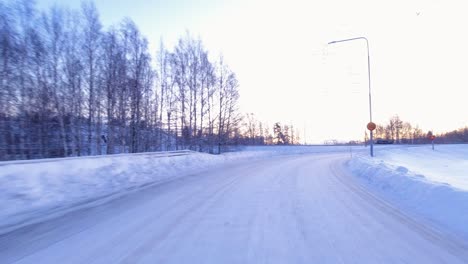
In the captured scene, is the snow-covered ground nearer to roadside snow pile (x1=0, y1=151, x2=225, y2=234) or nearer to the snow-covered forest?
roadside snow pile (x1=0, y1=151, x2=225, y2=234)

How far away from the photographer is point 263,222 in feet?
18.4

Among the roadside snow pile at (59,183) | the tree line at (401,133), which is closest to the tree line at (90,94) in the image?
the roadside snow pile at (59,183)

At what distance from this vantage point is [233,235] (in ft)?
15.7

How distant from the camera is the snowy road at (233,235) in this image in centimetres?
387

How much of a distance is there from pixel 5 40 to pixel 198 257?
69.8 ft

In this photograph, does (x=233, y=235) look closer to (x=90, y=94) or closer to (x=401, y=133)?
(x=90, y=94)

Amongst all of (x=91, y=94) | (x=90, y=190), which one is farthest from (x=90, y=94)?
(x=90, y=190)

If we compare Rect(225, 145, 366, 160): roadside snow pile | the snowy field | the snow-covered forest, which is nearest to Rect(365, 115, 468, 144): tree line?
Rect(225, 145, 366, 160): roadside snow pile

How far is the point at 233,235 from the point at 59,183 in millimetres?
6744

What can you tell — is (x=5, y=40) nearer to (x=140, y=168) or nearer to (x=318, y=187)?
(x=140, y=168)

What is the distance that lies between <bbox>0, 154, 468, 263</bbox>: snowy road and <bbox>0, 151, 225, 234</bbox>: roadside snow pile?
1.04m

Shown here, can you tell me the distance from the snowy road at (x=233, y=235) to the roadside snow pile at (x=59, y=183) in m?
1.04

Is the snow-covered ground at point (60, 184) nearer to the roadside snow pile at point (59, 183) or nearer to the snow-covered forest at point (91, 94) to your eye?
the roadside snow pile at point (59, 183)

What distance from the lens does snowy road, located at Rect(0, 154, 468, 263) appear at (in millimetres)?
3869
